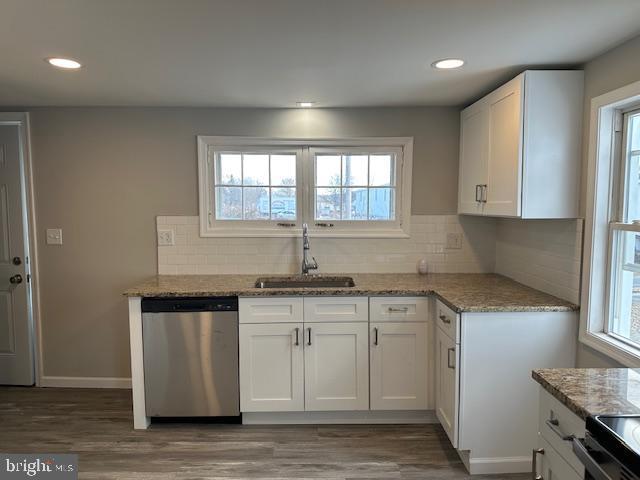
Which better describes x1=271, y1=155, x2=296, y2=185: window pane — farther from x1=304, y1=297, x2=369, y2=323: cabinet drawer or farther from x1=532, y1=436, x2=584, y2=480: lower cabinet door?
x1=532, y1=436, x2=584, y2=480: lower cabinet door

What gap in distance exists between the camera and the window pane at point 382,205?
10.2 ft

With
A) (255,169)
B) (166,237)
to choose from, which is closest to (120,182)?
(166,237)

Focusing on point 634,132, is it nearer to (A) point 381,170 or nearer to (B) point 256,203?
(A) point 381,170

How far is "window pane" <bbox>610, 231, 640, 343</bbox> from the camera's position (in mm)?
1812

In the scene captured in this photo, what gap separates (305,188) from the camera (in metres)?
3.07

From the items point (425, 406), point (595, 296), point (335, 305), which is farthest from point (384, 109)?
point (425, 406)

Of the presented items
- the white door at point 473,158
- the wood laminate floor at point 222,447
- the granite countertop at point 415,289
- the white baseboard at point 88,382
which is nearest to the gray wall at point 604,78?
the granite countertop at point 415,289

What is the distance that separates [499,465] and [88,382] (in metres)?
2.96

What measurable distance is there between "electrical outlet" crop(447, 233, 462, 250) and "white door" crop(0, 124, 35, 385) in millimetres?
3281

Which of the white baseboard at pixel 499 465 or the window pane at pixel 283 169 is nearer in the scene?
the white baseboard at pixel 499 465

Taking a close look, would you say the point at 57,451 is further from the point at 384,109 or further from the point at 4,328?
the point at 384,109

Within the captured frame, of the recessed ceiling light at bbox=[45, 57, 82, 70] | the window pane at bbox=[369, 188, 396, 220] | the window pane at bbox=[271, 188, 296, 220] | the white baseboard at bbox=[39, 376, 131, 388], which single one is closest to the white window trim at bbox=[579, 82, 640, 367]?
the window pane at bbox=[369, 188, 396, 220]

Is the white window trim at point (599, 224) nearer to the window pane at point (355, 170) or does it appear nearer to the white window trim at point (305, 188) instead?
the white window trim at point (305, 188)

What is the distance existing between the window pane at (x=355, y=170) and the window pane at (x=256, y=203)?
2.08ft
